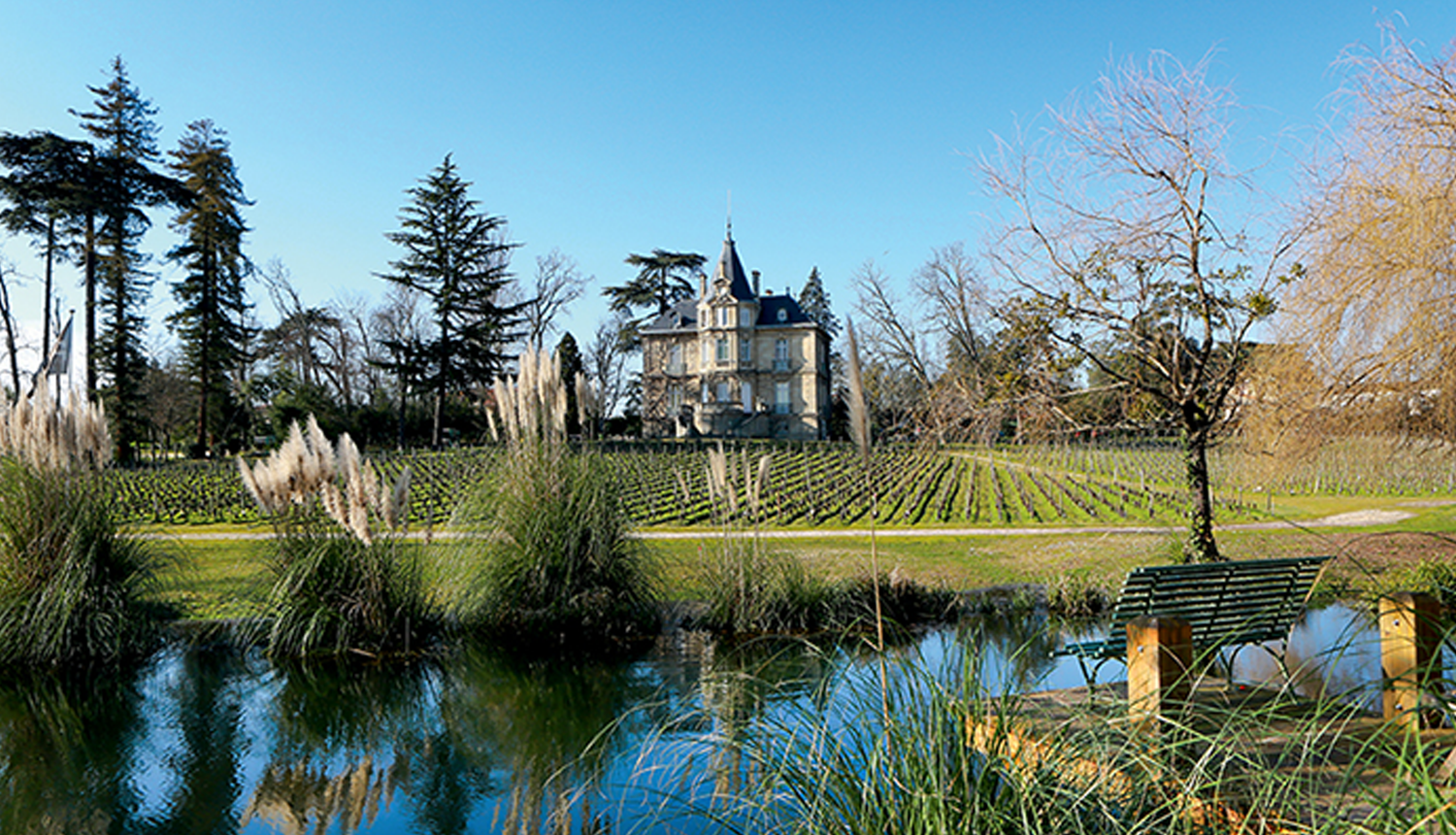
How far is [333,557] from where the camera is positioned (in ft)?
20.5

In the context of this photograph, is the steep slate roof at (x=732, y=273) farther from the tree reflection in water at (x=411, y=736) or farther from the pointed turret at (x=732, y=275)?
the tree reflection in water at (x=411, y=736)

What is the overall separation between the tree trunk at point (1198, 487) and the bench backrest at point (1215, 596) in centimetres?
343

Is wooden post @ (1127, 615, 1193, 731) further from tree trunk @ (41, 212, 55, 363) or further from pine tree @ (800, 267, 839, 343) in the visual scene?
pine tree @ (800, 267, 839, 343)

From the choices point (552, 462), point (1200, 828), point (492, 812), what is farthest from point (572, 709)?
point (1200, 828)

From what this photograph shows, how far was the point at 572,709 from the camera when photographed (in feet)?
17.2

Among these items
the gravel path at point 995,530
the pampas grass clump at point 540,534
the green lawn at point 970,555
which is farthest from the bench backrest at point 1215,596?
the gravel path at point 995,530

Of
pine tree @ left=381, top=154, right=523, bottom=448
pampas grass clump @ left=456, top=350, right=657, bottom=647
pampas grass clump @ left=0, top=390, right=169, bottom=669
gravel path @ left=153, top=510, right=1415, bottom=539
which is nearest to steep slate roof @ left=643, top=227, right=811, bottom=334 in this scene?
pine tree @ left=381, top=154, right=523, bottom=448

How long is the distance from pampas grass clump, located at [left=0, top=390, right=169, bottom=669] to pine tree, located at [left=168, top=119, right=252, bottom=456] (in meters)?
28.7

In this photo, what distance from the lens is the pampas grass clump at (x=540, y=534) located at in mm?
6547

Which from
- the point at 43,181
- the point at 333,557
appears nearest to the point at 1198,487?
the point at 333,557

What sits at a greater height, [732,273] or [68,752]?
[732,273]

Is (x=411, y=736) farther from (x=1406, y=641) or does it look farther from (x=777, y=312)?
(x=777, y=312)

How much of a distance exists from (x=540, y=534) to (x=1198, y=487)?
571 centimetres

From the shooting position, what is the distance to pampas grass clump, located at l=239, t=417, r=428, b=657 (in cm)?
591
